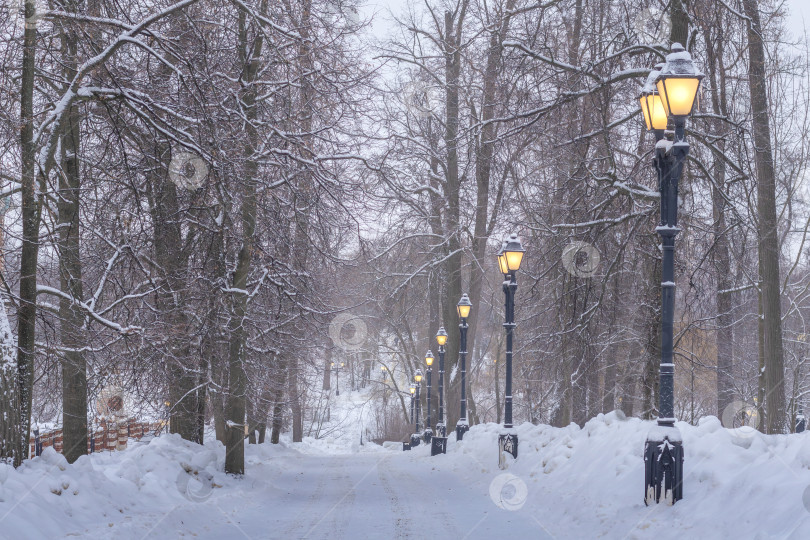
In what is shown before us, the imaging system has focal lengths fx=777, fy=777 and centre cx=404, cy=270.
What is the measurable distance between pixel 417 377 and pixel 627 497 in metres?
28.8

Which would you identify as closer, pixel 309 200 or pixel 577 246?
pixel 309 200

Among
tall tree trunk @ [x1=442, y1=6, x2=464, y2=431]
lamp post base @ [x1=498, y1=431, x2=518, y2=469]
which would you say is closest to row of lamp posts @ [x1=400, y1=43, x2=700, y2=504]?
lamp post base @ [x1=498, y1=431, x2=518, y2=469]

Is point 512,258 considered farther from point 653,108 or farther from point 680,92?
point 680,92

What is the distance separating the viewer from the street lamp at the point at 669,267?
25.9 ft

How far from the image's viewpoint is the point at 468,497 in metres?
12.3

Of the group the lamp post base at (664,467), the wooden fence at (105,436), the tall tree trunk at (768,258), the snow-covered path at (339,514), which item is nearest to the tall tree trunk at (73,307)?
the wooden fence at (105,436)

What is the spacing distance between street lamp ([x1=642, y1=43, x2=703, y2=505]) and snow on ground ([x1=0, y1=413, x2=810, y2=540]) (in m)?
0.26

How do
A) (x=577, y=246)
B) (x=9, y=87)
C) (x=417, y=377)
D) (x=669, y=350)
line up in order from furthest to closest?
(x=417, y=377), (x=577, y=246), (x=9, y=87), (x=669, y=350)

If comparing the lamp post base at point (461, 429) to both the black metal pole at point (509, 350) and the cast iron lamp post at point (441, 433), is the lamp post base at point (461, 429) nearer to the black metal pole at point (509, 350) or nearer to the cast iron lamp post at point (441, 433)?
the cast iron lamp post at point (441, 433)

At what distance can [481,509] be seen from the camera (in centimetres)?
1082

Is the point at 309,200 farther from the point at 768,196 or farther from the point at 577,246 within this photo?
the point at 768,196

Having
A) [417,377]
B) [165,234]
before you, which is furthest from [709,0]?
[417,377]

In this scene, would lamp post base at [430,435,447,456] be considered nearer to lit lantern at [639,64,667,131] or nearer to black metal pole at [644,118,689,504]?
black metal pole at [644,118,689,504]

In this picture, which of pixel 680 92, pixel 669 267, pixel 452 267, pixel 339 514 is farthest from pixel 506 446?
pixel 452 267
